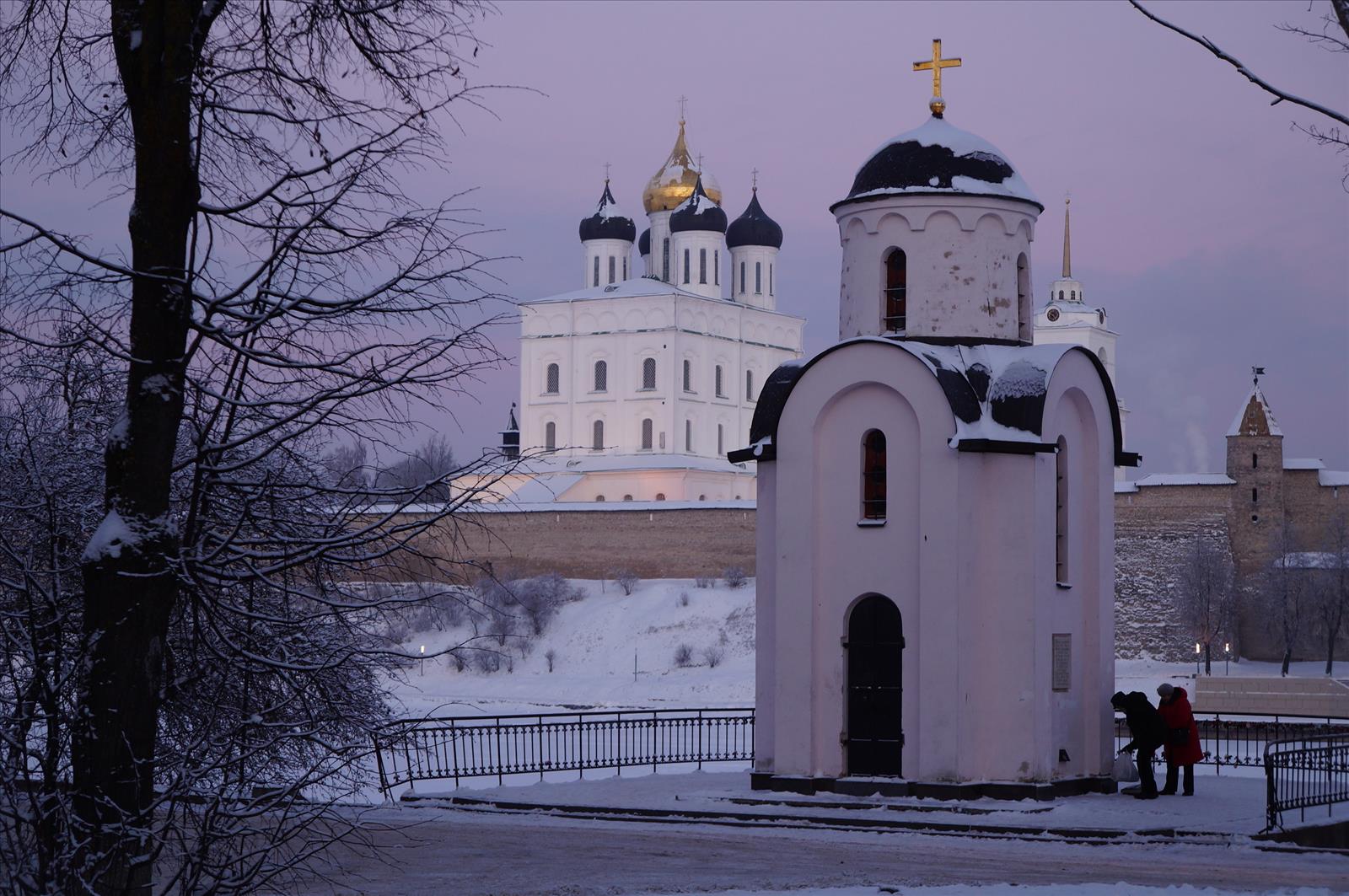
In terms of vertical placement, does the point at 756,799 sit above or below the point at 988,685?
below

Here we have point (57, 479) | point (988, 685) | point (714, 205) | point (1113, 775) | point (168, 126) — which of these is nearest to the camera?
point (168, 126)

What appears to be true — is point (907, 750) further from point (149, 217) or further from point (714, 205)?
point (714, 205)

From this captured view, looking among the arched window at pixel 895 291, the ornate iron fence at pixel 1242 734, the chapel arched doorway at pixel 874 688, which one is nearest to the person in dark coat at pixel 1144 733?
the chapel arched doorway at pixel 874 688

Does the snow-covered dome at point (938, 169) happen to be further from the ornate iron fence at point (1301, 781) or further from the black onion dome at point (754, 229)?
the black onion dome at point (754, 229)

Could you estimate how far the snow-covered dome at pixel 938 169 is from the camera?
67.1 feet

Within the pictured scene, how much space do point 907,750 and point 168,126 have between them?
13.6 meters

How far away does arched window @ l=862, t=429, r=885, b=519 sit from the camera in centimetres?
1939

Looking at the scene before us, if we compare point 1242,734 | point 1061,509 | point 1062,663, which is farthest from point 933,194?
point 1242,734

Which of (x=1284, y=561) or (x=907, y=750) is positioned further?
(x=1284, y=561)

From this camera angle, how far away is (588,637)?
59.6 m

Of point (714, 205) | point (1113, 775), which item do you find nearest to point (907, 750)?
point (1113, 775)

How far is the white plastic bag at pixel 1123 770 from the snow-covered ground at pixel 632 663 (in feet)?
85.7

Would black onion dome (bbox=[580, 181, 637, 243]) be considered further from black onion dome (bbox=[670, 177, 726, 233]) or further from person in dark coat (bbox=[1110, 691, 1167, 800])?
person in dark coat (bbox=[1110, 691, 1167, 800])

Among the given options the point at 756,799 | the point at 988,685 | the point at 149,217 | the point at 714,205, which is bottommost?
the point at 756,799
